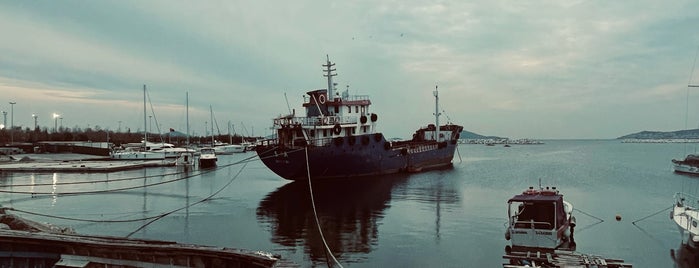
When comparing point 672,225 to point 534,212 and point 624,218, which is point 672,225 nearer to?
point 624,218

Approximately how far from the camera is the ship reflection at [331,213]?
20438 millimetres

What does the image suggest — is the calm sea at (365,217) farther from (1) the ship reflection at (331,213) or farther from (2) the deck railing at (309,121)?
(2) the deck railing at (309,121)

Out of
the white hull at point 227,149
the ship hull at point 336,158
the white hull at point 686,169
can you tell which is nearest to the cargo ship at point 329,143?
the ship hull at point 336,158

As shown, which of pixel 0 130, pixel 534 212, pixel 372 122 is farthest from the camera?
pixel 0 130

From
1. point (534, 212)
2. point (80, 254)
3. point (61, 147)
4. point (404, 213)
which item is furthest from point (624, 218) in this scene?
point (61, 147)

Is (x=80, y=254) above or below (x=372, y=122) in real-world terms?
below

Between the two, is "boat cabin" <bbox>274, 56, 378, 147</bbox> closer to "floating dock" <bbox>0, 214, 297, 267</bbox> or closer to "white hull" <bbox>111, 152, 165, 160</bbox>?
"floating dock" <bbox>0, 214, 297, 267</bbox>

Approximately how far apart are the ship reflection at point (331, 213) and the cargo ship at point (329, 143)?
1.51 metres

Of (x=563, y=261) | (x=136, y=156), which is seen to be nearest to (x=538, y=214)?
(x=563, y=261)

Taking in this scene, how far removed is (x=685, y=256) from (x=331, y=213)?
696 inches

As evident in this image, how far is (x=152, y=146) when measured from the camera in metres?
96.8

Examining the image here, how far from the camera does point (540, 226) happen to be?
755 inches

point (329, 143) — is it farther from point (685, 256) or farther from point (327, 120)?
point (685, 256)

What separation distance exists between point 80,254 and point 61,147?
Result: 102 m
